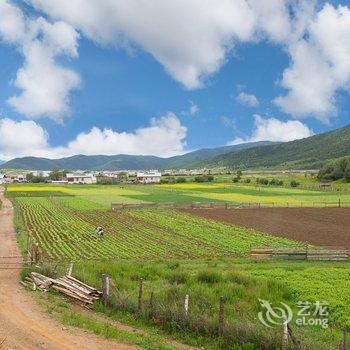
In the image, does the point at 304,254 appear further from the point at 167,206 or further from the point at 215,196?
the point at 215,196

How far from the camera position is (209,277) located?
25.0m

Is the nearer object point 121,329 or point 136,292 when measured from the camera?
point 121,329

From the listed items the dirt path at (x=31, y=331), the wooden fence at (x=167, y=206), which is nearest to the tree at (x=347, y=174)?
the wooden fence at (x=167, y=206)

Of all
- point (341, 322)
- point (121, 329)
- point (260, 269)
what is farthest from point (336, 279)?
point (121, 329)

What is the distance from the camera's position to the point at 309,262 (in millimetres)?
32812

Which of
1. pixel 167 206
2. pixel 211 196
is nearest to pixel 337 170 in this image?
pixel 211 196

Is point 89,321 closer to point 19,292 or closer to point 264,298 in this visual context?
point 19,292

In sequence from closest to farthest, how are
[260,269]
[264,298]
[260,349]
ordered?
[260,349]
[264,298]
[260,269]

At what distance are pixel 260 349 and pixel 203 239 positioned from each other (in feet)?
96.8

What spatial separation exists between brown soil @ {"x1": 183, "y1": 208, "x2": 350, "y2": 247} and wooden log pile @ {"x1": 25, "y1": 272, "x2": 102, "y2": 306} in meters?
26.8

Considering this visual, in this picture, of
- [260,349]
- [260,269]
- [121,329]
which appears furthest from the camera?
[260,269]

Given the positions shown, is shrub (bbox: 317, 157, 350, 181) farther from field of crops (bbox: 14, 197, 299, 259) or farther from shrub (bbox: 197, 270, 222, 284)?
shrub (bbox: 197, 270, 222, 284)

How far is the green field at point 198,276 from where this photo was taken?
16672mm

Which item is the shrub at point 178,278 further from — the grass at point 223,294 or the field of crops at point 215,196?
the field of crops at point 215,196
